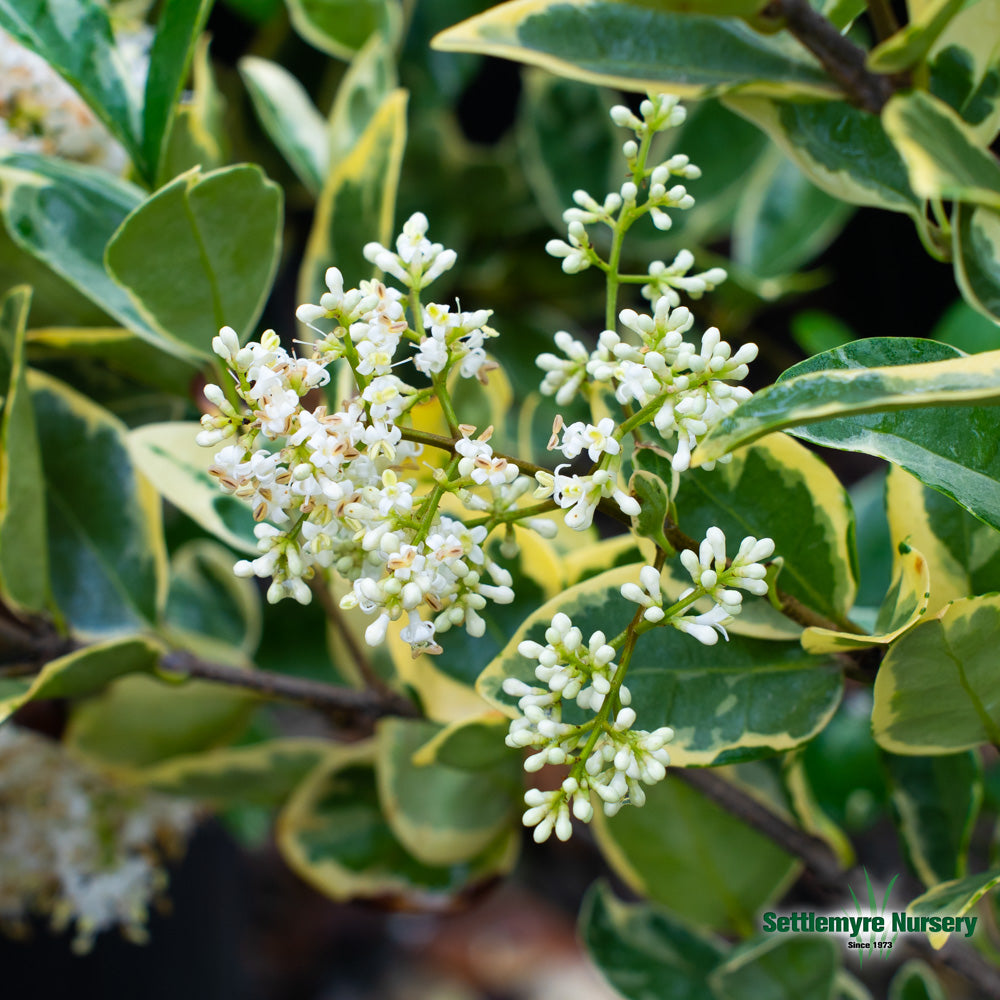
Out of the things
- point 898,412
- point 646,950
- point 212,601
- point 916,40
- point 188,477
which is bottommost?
point 646,950

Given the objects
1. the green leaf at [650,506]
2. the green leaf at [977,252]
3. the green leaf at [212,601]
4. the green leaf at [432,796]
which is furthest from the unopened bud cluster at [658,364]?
the green leaf at [212,601]

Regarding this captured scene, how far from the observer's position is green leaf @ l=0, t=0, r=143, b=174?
452 millimetres

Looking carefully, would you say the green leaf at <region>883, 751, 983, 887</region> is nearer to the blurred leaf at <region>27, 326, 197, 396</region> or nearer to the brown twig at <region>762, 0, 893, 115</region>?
the brown twig at <region>762, 0, 893, 115</region>

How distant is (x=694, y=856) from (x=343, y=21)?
633mm

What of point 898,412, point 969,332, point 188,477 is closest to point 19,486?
point 188,477

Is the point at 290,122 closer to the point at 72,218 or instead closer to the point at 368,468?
the point at 72,218

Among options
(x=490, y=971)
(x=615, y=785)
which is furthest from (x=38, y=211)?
(x=490, y=971)

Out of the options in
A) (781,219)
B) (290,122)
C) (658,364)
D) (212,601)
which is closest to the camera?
(658,364)

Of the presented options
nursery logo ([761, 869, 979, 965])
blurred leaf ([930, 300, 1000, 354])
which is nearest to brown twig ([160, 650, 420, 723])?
nursery logo ([761, 869, 979, 965])

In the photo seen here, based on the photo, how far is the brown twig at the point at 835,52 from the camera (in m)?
0.37

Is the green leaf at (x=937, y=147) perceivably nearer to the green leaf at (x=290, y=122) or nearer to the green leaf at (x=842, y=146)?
the green leaf at (x=842, y=146)

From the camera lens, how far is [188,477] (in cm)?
48

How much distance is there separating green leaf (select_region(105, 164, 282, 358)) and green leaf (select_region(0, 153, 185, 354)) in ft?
0.08

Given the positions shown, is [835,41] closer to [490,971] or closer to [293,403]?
[293,403]
